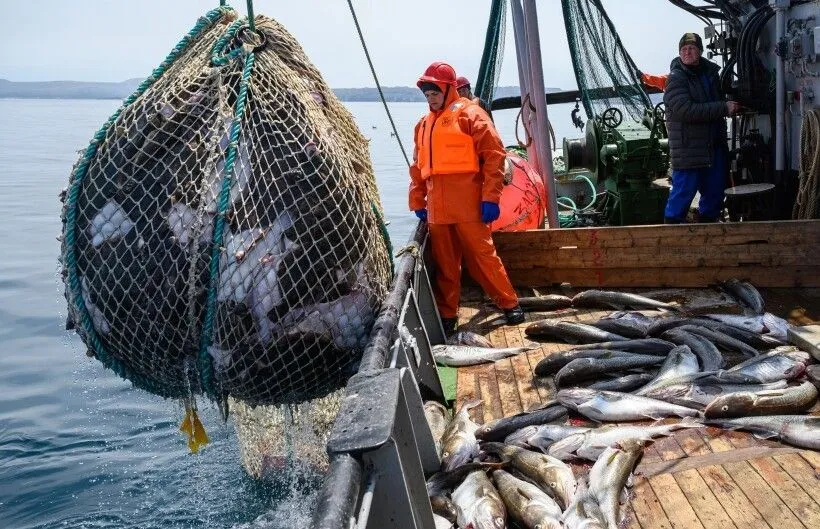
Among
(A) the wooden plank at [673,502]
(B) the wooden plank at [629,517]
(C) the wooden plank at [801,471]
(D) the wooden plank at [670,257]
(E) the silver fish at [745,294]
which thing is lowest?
(B) the wooden plank at [629,517]

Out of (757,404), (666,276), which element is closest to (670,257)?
(666,276)

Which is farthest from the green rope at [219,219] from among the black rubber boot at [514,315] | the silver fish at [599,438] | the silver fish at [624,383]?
the black rubber boot at [514,315]

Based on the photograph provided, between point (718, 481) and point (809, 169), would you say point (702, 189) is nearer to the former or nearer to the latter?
point (809, 169)

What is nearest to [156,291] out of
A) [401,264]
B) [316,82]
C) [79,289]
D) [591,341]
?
[79,289]

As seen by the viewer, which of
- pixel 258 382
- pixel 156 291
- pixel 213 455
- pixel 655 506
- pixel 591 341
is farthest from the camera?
pixel 213 455

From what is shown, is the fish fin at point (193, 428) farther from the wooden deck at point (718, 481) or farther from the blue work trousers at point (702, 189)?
the blue work trousers at point (702, 189)

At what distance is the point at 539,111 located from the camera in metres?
8.79

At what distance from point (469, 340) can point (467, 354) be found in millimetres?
293

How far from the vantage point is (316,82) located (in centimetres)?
390

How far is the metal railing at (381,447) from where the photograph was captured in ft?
7.32

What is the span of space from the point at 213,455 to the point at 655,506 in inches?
203

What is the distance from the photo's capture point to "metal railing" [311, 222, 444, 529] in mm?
2232

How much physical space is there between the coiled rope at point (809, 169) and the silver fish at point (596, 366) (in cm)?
353

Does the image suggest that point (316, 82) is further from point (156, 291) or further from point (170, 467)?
point (170, 467)
